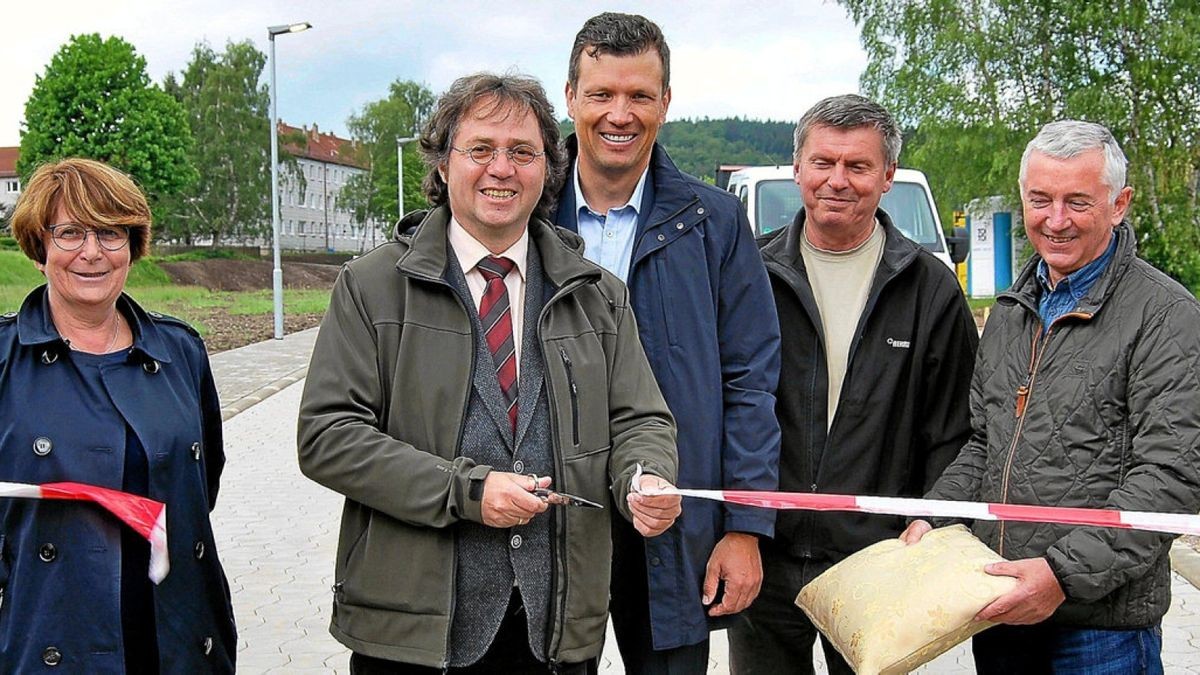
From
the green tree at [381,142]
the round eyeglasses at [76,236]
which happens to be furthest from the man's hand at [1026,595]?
the green tree at [381,142]

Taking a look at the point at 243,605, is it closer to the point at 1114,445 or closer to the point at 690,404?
the point at 690,404

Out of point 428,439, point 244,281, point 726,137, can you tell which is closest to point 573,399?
point 428,439

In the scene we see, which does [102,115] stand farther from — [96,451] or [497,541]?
[497,541]

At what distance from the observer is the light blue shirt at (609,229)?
3.53 meters

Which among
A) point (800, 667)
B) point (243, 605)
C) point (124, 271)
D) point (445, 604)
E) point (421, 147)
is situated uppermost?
point (421, 147)

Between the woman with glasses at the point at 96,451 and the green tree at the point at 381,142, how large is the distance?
79561 mm

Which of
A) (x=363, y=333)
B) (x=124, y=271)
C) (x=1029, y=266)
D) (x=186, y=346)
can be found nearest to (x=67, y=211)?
(x=124, y=271)

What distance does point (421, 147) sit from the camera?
3162 mm

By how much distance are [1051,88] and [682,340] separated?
2760 centimetres

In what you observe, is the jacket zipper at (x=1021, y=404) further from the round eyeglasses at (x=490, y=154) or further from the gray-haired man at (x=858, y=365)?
the round eyeglasses at (x=490, y=154)

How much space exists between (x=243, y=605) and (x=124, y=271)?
418cm

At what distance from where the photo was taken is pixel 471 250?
9.95 ft

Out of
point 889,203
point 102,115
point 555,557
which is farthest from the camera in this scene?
point 102,115

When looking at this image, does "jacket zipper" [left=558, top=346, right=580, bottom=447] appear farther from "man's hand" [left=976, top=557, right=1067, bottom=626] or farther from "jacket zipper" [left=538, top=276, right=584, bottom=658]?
"man's hand" [left=976, top=557, right=1067, bottom=626]
